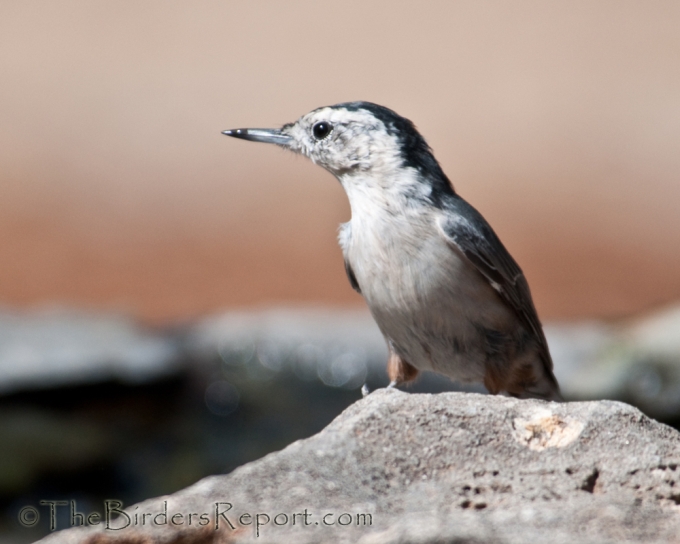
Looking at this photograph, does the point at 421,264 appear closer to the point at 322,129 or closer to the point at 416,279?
the point at 416,279

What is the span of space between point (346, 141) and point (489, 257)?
104 centimetres

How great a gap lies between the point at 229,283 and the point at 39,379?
15.7 feet

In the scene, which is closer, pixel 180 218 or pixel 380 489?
pixel 380 489

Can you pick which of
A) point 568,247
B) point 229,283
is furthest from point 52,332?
point 568,247

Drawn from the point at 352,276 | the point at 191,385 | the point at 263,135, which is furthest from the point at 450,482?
the point at 191,385

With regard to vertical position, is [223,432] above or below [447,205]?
below

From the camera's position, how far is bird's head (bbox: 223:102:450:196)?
16.6 feet

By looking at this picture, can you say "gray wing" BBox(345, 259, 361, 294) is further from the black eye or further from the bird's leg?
the black eye

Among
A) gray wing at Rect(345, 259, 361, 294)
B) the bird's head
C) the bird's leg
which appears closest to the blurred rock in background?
the bird's leg

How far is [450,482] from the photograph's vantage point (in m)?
3.19

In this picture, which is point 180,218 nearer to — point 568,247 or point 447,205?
point 568,247

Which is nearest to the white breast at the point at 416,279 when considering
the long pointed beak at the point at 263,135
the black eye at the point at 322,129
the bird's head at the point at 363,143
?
the bird's head at the point at 363,143

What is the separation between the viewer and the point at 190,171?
51.4ft

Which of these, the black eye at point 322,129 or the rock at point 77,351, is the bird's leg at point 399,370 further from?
the rock at point 77,351
